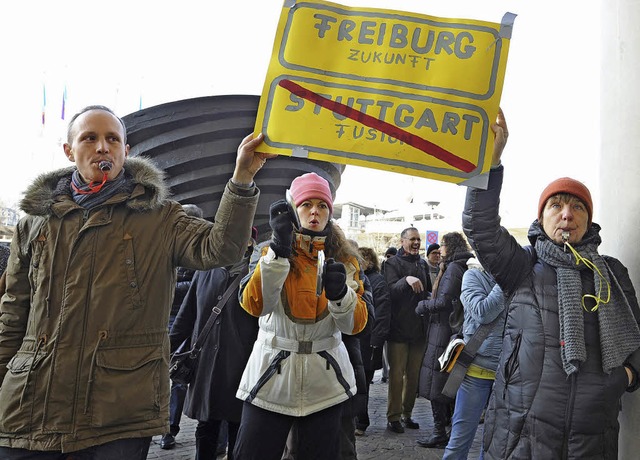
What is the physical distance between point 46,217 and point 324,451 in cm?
177

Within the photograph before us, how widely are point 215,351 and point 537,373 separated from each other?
2312 millimetres

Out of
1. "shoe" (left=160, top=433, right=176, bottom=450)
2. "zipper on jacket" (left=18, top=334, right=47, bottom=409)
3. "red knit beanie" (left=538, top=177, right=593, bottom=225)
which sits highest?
"red knit beanie" (left=538, top=177, right=593, bottom=225)

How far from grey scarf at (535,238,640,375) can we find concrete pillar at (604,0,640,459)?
0.46 metres

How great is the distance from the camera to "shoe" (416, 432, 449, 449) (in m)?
5.41

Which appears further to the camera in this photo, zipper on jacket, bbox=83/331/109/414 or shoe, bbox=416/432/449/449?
shoe, bbox=416/432/449/449

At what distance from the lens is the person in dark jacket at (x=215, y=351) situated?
3893 millimetres

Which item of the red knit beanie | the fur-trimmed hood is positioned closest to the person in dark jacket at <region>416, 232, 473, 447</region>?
the red knit beanie

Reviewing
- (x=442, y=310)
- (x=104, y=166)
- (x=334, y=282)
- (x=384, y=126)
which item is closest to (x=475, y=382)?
(x=442, y=310)

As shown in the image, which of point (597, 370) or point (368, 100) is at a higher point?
point (368, 100)

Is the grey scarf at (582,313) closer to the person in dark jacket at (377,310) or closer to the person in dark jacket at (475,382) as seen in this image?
the person in dark jacket at (475,382)

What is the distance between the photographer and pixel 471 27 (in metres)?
2.32

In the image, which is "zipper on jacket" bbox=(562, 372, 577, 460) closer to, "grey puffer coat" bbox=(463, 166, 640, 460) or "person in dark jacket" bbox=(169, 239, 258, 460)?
"grey puffer coat" bbox=(463, 166, 640, 460)

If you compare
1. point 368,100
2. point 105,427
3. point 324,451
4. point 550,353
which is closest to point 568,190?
point 550,353

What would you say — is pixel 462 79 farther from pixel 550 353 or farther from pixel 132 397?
pixel 132 397
